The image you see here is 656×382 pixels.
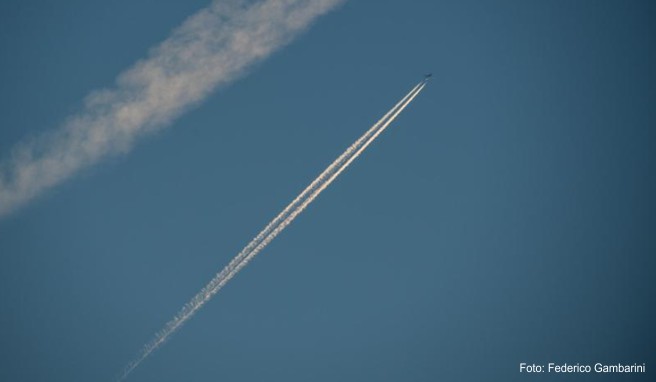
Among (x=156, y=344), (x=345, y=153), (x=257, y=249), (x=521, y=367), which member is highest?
(x=345, y=153)

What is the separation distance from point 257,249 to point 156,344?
11420 millimetres

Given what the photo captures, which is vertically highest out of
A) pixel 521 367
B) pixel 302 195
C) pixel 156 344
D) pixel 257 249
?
pixel 302 195

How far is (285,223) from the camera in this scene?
3444 centimetres

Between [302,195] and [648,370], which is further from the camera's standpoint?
[648,370]

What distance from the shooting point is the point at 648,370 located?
144ft

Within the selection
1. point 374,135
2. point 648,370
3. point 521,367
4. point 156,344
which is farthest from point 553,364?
point 156,344

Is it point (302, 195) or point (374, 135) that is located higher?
point (374, 135)

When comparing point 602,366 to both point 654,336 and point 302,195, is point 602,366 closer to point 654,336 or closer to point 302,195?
point 654,336

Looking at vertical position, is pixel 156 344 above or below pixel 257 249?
below

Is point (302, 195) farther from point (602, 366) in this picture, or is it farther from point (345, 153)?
point (602, 366)

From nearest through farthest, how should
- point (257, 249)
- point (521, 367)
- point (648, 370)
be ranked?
point (257, 249) → point (521, 367) → point (648, 370)

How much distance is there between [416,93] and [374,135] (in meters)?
4.48

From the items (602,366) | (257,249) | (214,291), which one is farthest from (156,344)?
(602,366)

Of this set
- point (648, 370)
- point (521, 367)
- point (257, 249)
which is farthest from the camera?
point (648, 370)
